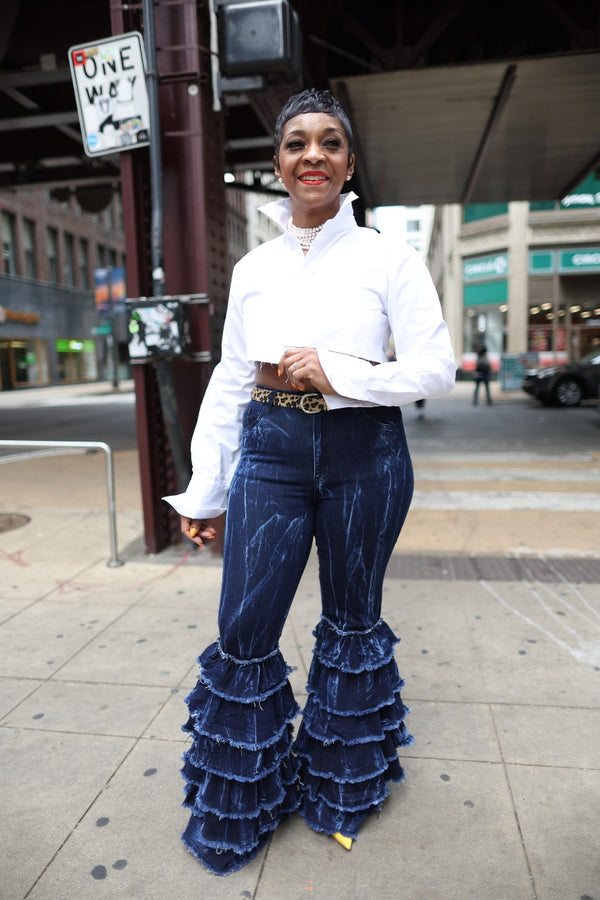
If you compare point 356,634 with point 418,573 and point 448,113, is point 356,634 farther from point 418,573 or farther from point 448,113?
point 448,113

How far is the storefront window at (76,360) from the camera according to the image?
3540 cm

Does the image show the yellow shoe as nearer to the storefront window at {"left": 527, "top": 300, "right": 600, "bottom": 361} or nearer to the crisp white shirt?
the crisp white shirt

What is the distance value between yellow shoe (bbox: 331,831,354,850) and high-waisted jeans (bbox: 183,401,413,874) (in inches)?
0.7

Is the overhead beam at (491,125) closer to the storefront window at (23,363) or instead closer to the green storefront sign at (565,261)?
the green storefront sign at (565,261)

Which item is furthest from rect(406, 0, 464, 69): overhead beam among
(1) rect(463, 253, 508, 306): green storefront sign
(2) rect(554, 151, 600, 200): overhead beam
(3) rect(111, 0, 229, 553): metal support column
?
(1) rect(463, 253, 508, 306): green storefront sign

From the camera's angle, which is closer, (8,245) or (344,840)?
(344,840)

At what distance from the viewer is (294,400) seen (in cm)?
194

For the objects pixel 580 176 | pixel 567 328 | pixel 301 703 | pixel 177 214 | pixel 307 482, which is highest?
pixel 580 176

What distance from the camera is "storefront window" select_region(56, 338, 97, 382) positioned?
35.4 m

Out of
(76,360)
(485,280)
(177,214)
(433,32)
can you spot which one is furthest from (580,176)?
(76,360)

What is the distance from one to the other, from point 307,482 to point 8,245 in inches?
1263

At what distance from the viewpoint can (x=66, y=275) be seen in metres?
35.4

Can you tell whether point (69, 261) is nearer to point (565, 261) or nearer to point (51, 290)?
point (51, 290)

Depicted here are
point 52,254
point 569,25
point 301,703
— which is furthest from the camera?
point 52,254
